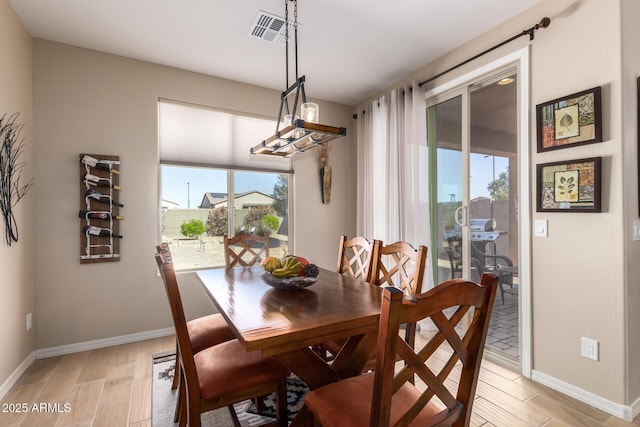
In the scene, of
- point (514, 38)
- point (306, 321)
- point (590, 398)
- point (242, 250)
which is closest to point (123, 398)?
point (242, 250)

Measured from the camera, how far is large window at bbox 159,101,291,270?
3.26 meters

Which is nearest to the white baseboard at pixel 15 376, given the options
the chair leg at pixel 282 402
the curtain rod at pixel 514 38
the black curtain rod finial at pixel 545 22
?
the chair leg at pixel 282 402

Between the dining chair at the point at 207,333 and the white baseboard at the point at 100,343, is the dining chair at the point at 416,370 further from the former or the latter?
the white baseboard at the point at 100,343

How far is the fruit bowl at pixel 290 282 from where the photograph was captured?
1.78 metres

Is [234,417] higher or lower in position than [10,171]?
lower

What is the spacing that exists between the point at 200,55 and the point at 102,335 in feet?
9.03

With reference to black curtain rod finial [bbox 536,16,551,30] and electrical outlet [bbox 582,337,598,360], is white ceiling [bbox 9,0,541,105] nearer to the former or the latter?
black curtain rod finial [bbox 536,16,551,30]

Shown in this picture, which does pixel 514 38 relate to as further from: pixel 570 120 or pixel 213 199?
pixel 213 199

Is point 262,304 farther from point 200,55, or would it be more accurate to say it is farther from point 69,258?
point 200,55

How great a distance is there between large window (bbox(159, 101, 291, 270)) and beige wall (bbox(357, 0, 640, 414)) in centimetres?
264

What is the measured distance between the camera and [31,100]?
2.61 metres

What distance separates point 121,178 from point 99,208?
33 centimetres

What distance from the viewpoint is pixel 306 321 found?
133 centimetres

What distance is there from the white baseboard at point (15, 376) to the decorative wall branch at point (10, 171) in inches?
37.4
